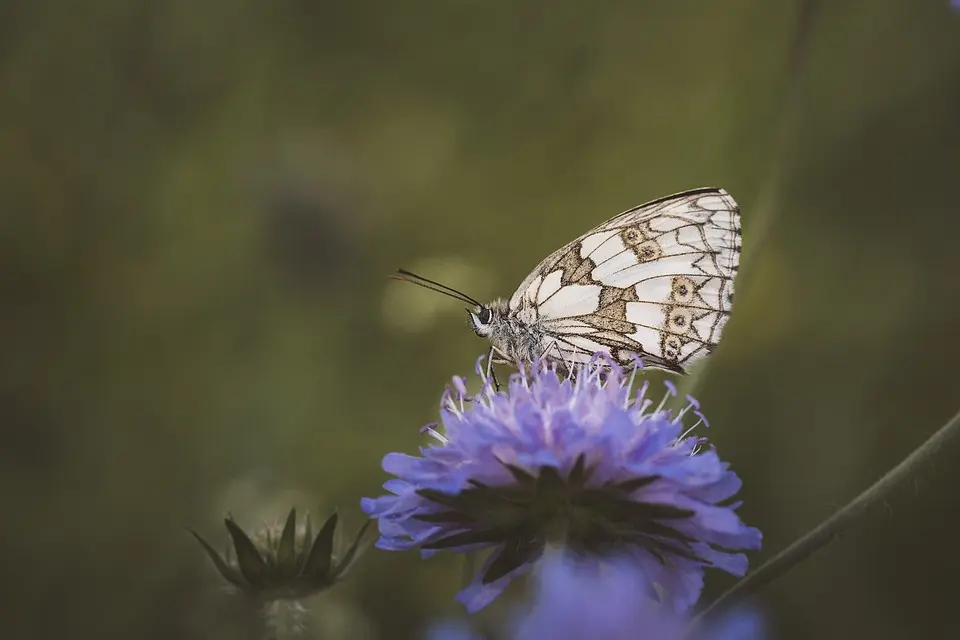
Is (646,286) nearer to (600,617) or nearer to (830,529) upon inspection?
(830,529)

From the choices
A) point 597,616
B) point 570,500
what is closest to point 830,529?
point 570,500

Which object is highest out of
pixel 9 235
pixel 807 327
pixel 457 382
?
pixel 9 235

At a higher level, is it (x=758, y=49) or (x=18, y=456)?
(x=758, y=49)

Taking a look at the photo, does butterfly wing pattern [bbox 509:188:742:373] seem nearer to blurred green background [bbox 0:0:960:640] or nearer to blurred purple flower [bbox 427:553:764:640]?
blurred green background [bbox 0:0:960:640]

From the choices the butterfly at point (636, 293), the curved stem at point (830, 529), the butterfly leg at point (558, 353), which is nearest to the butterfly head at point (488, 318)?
the butterfly at point (636, 293)

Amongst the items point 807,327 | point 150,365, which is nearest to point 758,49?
point 807,327

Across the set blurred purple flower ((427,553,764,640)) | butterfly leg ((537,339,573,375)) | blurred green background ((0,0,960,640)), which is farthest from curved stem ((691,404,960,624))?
blurred green background ((0,0,960,640))

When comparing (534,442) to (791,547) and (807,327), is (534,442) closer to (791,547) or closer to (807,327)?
(791,547)
